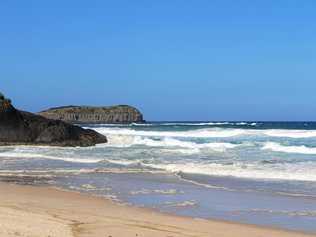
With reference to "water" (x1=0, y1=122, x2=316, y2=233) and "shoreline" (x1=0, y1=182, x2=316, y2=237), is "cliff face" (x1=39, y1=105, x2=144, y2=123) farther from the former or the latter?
"shoreline" (x1=0, y1=182, x2=316, y2=237)

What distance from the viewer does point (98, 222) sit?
353 inches

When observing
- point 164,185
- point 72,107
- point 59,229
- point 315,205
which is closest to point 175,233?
point 59,229

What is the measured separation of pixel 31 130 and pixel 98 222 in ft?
84.2

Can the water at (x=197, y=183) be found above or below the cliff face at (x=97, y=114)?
below

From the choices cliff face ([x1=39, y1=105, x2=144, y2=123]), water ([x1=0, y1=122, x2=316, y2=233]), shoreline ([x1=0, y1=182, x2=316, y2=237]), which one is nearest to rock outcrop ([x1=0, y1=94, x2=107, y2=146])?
water ([x1=0, y1=122, x2=316, y2=233])

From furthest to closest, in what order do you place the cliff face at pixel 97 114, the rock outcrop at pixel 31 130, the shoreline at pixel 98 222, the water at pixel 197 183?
1. the cliff face at pixel 97 114
2. the rock outcrop at pixel 31 130
3. the water at pixel 197 183
4. the shoreline at pixel 98 222

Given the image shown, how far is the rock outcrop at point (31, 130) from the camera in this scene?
3312 cm

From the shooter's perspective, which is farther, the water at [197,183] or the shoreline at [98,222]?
the water at [197,183]

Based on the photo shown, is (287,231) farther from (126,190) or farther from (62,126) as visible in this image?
(62,126)

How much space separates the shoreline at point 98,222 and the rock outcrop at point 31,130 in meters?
21.7

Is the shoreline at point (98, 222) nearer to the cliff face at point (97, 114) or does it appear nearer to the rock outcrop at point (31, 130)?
the rock outcrop at point (31, 130)

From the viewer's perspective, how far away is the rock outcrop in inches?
1304

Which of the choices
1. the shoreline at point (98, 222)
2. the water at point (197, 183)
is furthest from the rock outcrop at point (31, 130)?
the shoreline at point (98, 222)

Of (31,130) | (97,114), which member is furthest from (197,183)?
(97,114)
